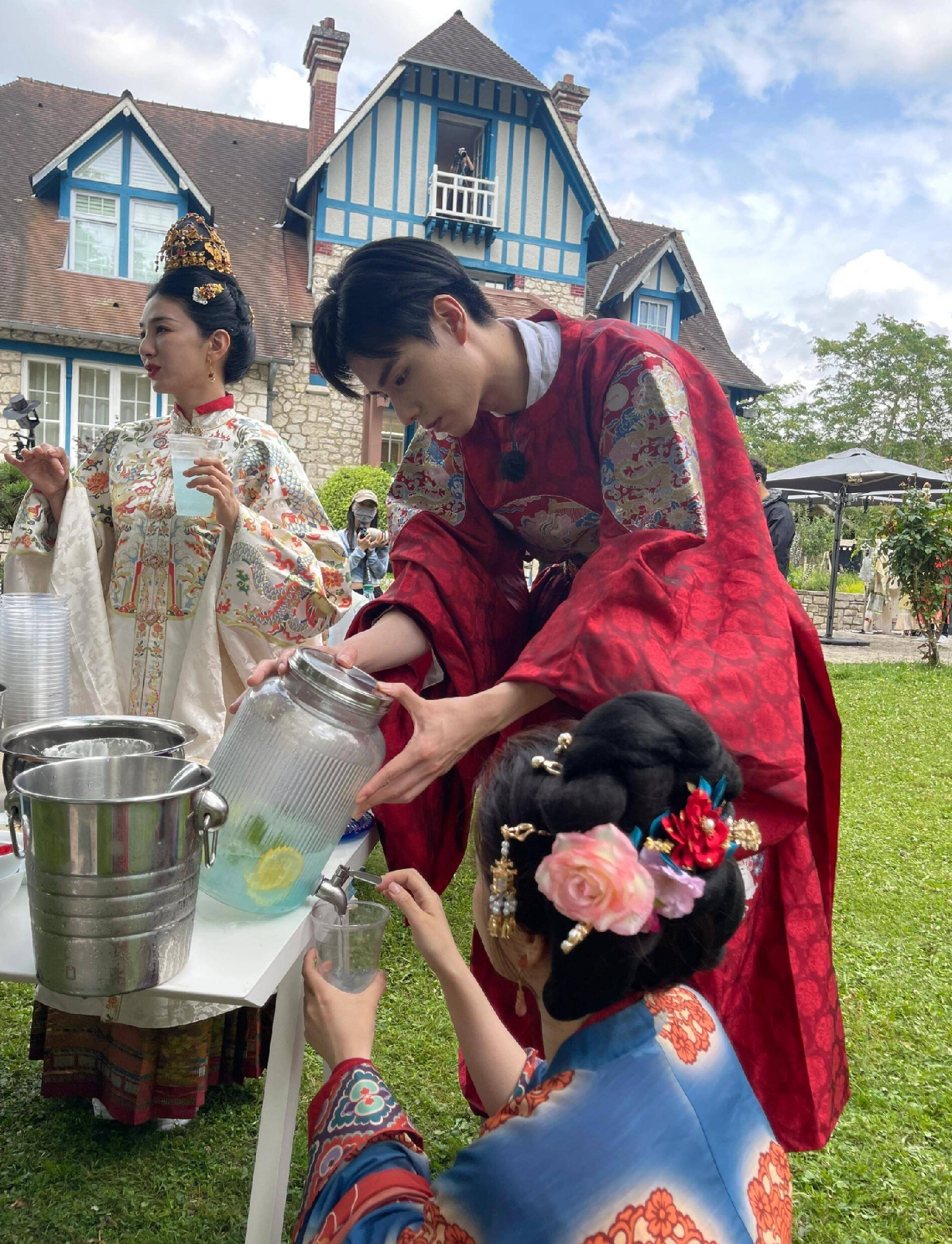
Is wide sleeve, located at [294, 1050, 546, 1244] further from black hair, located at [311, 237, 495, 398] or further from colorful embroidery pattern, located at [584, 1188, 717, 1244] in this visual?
black hair, located at [311, 237, 495, 398]

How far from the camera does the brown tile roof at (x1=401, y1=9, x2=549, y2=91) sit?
14883 millimetres

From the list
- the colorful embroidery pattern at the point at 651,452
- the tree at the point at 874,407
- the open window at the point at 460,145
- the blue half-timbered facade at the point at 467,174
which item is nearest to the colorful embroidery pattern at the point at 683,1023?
the colorful embroidery pattern at the point at 651,452

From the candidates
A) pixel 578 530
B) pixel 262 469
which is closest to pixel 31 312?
pixel 262 469

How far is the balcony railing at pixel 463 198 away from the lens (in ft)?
49.0

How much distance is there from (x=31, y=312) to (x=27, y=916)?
45.4 feet

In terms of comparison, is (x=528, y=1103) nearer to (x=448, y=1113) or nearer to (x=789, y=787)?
(x=789, y=787)

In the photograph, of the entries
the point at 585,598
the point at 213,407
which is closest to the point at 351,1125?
the point at 585,598

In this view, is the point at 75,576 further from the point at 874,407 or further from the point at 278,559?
the point at 874,407

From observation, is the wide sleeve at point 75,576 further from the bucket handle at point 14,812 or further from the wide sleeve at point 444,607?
the bucket handle at point 14,812

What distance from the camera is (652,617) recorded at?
1.33 m

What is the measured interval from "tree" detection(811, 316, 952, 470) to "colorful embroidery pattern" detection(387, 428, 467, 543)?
3465cm

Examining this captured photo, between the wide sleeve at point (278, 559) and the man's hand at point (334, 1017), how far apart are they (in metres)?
0.95

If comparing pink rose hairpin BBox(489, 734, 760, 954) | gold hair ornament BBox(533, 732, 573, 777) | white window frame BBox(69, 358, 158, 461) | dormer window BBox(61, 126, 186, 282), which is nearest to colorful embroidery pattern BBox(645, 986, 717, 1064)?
pink rose hairpin BBox(489, 734, 760, 954)

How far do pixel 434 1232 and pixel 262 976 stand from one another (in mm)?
324
